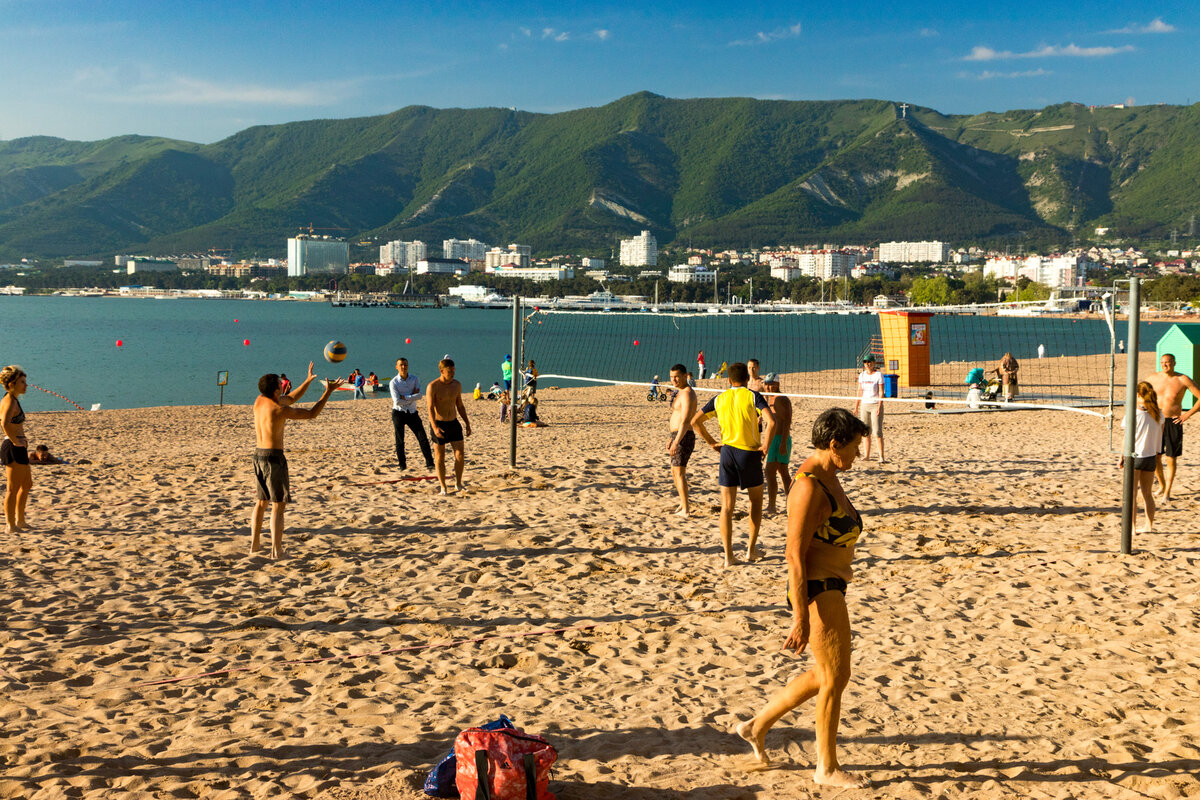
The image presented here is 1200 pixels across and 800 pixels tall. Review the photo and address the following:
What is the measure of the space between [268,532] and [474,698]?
3.93m

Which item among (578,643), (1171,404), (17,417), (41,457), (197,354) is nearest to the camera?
(578,643)

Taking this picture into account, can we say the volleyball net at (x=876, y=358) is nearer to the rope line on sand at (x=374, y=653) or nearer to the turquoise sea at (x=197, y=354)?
the rope line on sand at (x=374, y=653)

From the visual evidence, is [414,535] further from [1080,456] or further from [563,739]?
[1080,456]

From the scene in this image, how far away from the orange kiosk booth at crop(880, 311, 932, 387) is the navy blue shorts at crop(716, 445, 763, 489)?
774 inches

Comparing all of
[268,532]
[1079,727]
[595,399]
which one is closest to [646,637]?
[1079,727]

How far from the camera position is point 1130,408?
6.49 meters

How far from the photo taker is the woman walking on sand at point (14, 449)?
7.27m

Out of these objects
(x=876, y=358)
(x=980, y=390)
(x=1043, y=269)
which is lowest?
(x=980, y=390)

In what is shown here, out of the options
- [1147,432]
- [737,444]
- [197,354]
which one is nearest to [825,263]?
[197,354]

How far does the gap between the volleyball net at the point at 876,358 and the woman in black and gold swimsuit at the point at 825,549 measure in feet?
25.0

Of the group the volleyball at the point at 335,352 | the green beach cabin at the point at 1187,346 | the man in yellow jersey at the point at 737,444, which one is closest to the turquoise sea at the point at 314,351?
the green beach cabin at the point at 1187,346

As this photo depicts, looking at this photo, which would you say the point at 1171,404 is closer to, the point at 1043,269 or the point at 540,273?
the point at 1043,269

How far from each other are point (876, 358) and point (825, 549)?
27.9 meters

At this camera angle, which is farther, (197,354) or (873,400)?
(197,354)
